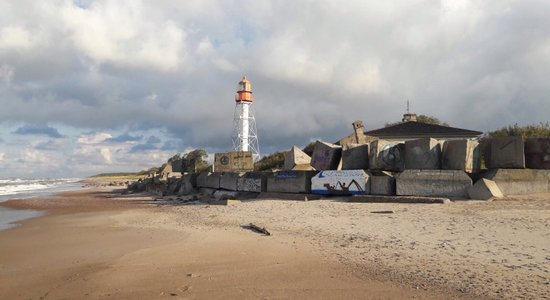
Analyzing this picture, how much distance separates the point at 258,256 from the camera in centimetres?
747

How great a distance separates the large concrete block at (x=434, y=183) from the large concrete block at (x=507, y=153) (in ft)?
5.26

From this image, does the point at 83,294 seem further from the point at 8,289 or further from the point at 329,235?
the point at 329,235

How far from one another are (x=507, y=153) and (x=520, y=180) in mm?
958

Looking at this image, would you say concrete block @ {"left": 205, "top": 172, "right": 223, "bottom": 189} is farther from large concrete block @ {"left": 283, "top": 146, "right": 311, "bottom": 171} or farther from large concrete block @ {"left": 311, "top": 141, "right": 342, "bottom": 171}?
large concrete block @ {"left": 311, "top": 141, "right": 342, "bottom": 171}

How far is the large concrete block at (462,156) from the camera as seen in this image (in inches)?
535

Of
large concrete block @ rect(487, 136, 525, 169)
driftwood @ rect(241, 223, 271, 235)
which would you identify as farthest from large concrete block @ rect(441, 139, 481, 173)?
driftwood @ rect(241, 223, 271, 235)

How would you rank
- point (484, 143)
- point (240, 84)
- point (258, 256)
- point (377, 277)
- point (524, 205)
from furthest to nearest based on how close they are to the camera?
point (240, 84)
point (484, 143)
point (524, 205)
point (258, 256)
point (377, 277)

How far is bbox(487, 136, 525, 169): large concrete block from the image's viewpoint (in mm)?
13188

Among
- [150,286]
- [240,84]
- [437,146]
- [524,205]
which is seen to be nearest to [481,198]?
[524,205]

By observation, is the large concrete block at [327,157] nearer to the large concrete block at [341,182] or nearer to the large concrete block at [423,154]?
the large concrete block at [341,182]

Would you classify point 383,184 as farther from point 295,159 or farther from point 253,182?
point 253,182

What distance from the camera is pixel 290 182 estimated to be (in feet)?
57.9

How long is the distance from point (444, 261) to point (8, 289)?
619cm

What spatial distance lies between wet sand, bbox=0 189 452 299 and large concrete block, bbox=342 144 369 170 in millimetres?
6255
